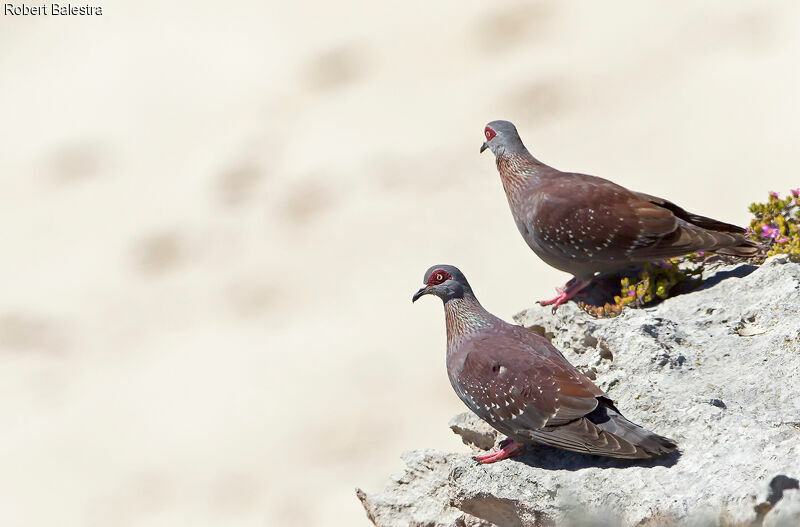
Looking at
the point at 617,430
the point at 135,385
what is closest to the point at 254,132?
the point at 135,385

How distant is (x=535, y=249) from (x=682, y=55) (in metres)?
15.5

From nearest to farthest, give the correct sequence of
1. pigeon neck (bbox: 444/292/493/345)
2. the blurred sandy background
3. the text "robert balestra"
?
pigeon neck (bbox: 444/292/493/345), the blurred sandy background, the text "robert balestra"

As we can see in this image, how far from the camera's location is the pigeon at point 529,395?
5676 millimetres

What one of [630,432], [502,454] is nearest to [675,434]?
[630,432]

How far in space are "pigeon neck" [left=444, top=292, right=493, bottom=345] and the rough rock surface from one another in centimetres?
74

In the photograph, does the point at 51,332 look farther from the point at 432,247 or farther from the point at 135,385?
the point at 432,247

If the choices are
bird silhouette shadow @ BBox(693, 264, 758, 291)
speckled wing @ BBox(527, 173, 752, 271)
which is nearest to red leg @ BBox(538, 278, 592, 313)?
speckled wing @ BBox(527, 173, 752, 271)

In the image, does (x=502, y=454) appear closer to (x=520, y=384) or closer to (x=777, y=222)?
(x=520, y=384)

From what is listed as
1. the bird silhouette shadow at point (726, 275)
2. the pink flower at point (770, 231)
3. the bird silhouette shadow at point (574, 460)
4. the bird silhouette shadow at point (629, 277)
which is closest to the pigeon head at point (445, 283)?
the bird silhouette shadow at point (574, 460)

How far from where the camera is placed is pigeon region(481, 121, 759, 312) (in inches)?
305

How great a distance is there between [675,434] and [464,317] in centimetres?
173

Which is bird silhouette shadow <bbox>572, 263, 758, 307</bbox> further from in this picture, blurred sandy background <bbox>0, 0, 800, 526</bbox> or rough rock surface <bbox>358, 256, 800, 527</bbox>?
blurred sandy background <bbox>0, 0, 800, 526</bbox>

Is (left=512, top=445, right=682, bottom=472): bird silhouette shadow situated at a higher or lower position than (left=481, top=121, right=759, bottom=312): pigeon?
lower

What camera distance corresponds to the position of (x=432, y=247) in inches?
710
